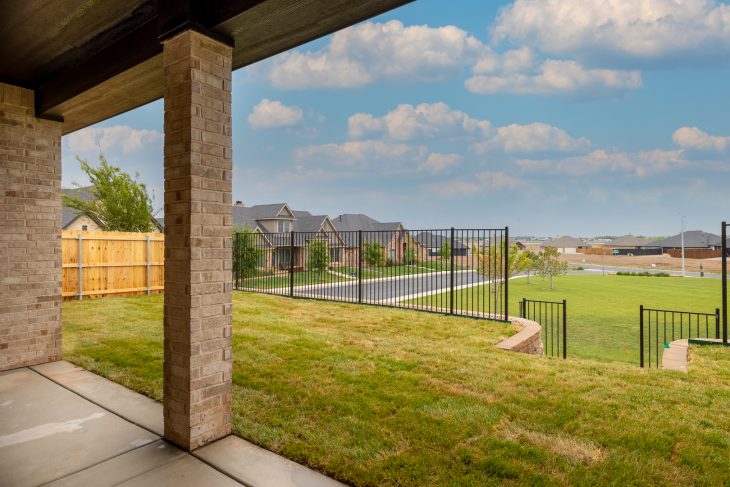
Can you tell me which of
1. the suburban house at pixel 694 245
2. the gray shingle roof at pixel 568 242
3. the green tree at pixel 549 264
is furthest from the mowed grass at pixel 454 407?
the gray shingle roof at pixel 568 242

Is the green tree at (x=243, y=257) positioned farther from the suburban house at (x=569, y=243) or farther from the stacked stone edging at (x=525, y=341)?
the suburban house at (x=569, y=243)

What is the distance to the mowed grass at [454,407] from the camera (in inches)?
98.3

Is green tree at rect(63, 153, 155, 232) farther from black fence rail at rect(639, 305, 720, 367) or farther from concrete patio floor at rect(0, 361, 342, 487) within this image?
black fence rail at rect(639, 305, 720, 367)

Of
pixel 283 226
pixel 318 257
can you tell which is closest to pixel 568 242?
pixel 283 226

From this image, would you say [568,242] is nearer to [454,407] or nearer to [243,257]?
[243,257]

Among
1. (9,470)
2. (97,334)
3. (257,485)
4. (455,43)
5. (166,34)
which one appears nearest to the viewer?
(257,485)

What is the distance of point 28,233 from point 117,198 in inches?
687

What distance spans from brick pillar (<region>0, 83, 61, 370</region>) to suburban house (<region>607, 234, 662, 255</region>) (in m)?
81.8

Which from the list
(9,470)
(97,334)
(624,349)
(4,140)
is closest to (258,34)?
(9,470)

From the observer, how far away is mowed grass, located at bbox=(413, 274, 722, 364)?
11.3 meters

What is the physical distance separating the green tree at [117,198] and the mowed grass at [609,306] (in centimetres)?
1540

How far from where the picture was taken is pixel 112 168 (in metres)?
19.8

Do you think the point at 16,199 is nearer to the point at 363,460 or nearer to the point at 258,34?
the point at 258,34

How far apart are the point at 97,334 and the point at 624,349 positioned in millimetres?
13346
